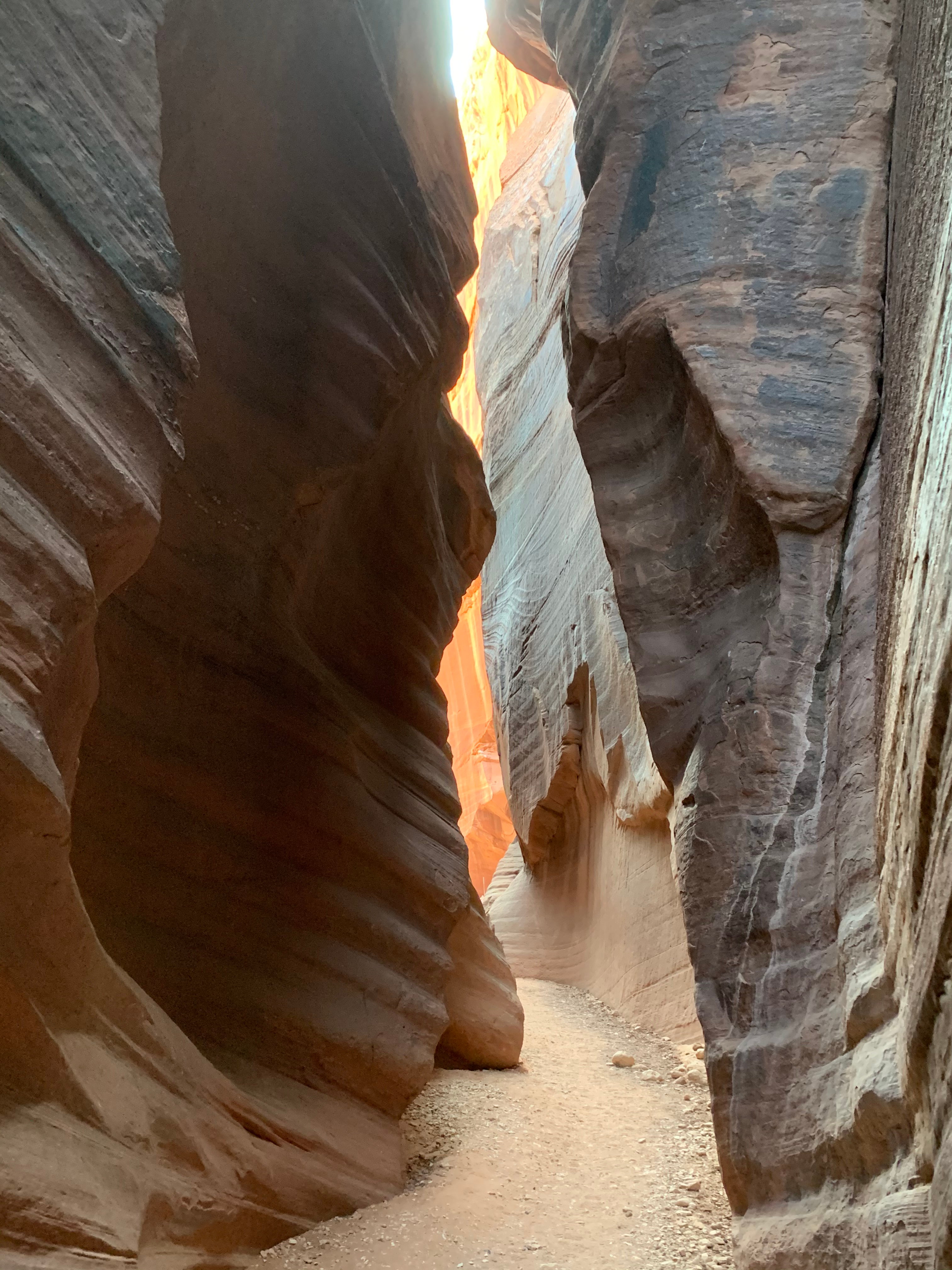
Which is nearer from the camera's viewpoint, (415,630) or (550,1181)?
(550,1181)

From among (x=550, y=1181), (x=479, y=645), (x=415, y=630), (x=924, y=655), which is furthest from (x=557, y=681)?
(x=479, y=645)

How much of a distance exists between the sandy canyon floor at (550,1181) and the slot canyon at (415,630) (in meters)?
0.03

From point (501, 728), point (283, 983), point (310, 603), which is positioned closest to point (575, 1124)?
point (283, 983)

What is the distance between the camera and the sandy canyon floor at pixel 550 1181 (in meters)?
3.16

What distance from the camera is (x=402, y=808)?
16.3ft

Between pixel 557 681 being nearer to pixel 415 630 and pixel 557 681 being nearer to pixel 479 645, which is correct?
pixel 415 630

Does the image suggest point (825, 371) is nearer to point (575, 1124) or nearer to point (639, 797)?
point (575, 1124)

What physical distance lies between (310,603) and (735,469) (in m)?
2.23

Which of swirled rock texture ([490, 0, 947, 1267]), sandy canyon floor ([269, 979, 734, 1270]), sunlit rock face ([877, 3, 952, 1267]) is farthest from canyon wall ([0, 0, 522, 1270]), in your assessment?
sunlit rock face ([877, 3, 952, 1267])

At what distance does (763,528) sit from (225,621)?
2.31 meters

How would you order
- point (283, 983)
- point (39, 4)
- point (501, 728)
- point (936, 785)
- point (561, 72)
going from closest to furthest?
point (936, 785), point (39, 4), point (283, 983), point (561, 72), point (501, 728)

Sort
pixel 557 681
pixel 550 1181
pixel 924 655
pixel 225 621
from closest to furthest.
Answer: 1. pixel 924 655
2. pixel 550 1181
3. pixel 225 621
4. pixel 557 681

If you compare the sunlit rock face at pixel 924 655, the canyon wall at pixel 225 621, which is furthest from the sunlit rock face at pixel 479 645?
the sunlit rock face at pixel 924 655

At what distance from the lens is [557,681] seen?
975cm
